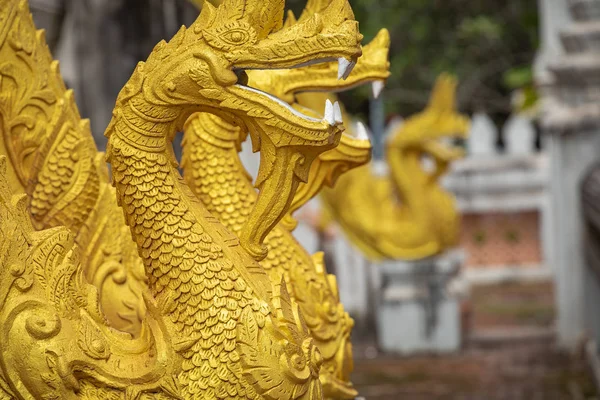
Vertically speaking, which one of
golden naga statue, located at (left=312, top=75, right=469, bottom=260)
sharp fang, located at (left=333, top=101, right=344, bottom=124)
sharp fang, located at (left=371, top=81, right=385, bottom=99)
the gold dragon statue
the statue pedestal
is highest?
sharp fang, located at (left=333, top=101, right=344, bottom=124)

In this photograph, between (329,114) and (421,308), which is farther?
(421,308)

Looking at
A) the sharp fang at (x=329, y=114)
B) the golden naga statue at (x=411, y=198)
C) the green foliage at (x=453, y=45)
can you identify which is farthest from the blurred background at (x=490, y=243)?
the sharp fang at (x=329, y=114)

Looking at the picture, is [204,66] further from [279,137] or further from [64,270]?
[64,270]

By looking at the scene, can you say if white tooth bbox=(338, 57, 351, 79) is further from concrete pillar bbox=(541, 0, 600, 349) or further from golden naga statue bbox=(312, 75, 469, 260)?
golden naga statue bbox=(312, 75, 469, 260)

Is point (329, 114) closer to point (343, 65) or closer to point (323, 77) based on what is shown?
point (343, 65)

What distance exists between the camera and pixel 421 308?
19.0 feet

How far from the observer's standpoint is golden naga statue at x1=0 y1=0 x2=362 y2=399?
121 centimetres

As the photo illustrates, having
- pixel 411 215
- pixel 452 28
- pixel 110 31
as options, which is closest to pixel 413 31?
pixel 452 28

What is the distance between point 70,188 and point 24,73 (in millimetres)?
192

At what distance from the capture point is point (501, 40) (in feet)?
33.0

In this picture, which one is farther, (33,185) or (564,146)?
(564,146)

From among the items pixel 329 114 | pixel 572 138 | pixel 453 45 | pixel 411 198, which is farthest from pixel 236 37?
pixel 453 45

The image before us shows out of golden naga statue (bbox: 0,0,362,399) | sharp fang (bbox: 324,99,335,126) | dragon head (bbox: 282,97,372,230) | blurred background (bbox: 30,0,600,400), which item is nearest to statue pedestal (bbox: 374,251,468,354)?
blurred background (bbox: 30,0,600,400)

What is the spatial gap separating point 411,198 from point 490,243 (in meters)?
2.07
